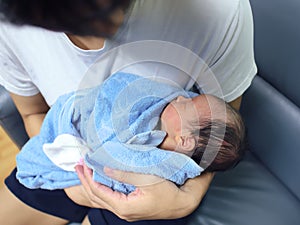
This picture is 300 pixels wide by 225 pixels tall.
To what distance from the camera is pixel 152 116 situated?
73 cm

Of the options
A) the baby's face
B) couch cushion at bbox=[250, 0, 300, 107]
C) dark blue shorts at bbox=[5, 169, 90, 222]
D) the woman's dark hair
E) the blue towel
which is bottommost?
dark blue shorts at bbox=[5, 169, 90, 222]

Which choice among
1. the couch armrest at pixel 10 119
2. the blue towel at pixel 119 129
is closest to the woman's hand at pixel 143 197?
the blue towel at pixel 119 129

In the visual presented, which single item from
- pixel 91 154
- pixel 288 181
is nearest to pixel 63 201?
pixel 91 154

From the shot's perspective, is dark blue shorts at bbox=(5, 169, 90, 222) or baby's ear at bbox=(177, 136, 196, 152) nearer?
baby's ear at bbox=(177, 136, 196, 152)

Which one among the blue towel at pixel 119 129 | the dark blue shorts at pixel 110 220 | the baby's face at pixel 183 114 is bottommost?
the dark blue shorts at pixel 110 220

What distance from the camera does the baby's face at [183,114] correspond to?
2.22 feet

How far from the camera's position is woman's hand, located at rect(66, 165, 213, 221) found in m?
0.67

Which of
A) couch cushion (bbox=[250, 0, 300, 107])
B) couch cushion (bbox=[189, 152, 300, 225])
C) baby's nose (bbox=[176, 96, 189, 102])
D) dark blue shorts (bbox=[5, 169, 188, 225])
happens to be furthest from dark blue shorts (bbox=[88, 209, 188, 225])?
couch cushion (bbox=[250, 0, 300, 107])

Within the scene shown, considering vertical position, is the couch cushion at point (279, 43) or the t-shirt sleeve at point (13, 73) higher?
the couch cushion at point (279, 43)

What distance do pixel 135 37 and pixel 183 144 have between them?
0.19 meters

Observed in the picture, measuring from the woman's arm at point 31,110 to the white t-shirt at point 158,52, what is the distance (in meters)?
0.05

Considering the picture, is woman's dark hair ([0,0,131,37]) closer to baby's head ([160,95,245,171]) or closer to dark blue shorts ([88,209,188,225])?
baby's head ([160,95,245,171])

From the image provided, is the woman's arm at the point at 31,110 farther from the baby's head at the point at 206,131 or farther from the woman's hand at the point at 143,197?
the baby's head at the point at 206,131

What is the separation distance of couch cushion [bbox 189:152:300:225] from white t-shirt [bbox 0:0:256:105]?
0.25 meters
